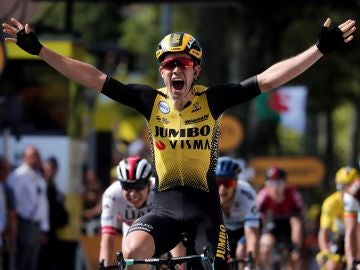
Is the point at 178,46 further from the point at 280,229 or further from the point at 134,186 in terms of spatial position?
the point at 280,229

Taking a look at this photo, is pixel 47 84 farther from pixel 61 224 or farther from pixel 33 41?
pixel 33 41

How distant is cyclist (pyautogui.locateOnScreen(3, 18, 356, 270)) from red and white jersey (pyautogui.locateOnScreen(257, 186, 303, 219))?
9.67 metres

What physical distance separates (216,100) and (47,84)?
1191 centimetres

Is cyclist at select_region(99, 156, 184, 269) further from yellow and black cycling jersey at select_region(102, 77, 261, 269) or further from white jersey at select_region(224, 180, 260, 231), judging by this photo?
white jersey at select_region(224, 180, 260, 231)

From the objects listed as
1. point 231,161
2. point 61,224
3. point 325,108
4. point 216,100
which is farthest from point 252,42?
point 216,100

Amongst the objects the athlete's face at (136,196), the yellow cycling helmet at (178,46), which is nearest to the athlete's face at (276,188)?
the athlete's face at (136,196)

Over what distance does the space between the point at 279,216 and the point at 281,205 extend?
253 mm

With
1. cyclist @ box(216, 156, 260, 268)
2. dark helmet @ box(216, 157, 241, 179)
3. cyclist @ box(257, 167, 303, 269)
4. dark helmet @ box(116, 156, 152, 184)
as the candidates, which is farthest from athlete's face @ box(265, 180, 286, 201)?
dark helmet @ box(116, 156, 152, 184)

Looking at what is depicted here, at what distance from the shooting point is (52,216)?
19328 millimetres

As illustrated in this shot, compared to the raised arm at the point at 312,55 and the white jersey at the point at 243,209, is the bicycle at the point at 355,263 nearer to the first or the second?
the white jersey at the point at 243,209

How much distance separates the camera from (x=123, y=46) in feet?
137

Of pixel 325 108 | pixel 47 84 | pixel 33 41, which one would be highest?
pixel 325 108

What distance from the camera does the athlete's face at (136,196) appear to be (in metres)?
11.4

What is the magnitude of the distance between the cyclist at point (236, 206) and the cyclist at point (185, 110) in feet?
11.4
